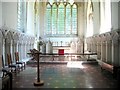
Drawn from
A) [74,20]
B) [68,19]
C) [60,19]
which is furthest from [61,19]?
[74,20]

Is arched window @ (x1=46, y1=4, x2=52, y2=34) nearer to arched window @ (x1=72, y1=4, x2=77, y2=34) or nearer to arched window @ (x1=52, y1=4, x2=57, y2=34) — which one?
arched window @ (x1=52, y1=4, x2=57, y2=34)

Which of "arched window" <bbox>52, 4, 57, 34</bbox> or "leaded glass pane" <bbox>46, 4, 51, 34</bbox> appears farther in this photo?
"arched window" <bbox>52, 4, 57, 34</bbox>

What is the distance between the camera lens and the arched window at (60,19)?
2286 centimetres

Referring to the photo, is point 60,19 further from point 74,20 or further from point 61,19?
point 74,20

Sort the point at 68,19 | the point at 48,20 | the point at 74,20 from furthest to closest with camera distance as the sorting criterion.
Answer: the point at 68,19
the point at 74,20
the point at 48,20

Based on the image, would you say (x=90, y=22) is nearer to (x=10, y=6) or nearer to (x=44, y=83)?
(x=10, y=6)

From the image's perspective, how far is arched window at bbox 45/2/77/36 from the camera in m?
22.9

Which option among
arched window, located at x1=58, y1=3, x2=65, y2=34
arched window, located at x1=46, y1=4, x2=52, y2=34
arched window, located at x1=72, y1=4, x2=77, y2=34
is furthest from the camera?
arched window, located at x1=58, y1=3, x2=65, y2=34

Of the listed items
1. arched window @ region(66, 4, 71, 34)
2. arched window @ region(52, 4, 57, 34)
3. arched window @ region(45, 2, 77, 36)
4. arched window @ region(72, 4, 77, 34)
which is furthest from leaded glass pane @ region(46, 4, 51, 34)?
arched window @ region(72, 4, 77, 34)

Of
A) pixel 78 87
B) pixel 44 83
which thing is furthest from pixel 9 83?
pixel 78 87

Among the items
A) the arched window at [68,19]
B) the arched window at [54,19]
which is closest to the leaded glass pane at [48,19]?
the arched window at [54,19]

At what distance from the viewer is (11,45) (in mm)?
9906

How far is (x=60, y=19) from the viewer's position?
23172 millimetres

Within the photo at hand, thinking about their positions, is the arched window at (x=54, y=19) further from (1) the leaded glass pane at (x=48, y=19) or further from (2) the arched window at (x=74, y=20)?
(2) the arched window at (x=74, y=20)
